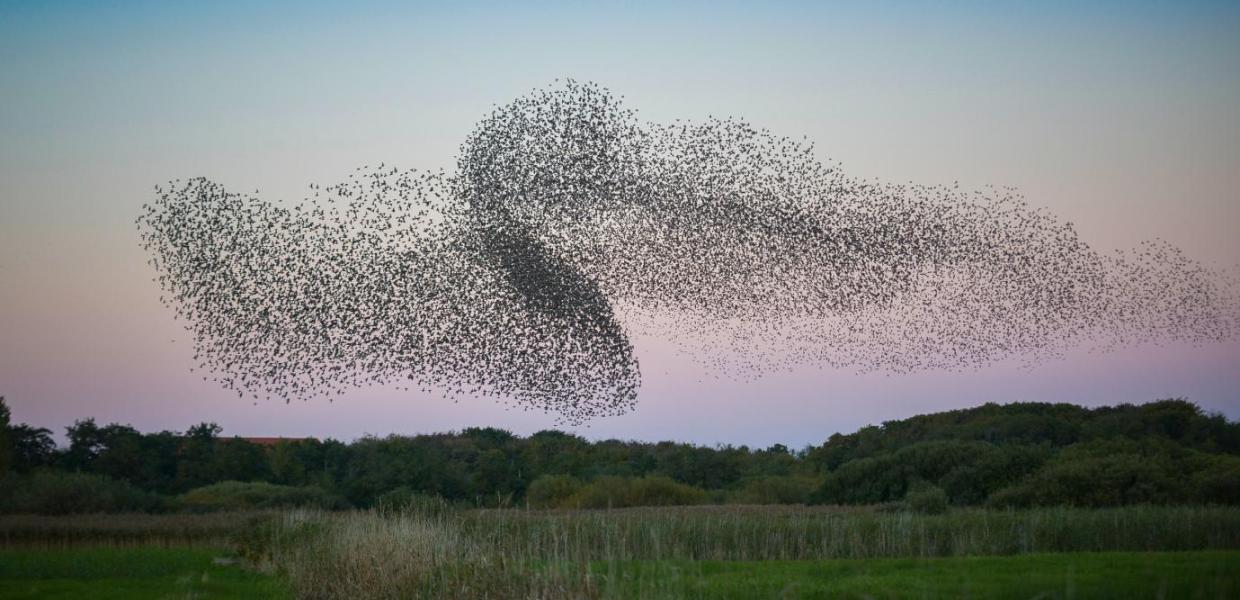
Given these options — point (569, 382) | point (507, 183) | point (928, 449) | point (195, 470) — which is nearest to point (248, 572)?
point (569, 382)

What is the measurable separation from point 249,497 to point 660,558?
31626 mm

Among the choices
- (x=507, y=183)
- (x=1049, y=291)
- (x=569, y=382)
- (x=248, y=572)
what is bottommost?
(x=248, y=572)

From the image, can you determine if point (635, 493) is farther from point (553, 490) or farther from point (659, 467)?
point (659, 467)

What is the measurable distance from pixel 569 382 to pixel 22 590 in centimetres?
1157

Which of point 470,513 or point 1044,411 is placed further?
point 1044,411

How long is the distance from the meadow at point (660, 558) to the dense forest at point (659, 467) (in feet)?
21.3

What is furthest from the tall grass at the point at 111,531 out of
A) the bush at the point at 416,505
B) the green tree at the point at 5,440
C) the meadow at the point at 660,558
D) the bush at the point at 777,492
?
the bush at the point at 777,492

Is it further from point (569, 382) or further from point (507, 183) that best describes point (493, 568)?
point (507, 183)

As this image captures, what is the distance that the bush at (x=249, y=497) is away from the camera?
46.5 m

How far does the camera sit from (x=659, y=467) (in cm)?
6325

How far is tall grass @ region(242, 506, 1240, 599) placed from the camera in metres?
19.0

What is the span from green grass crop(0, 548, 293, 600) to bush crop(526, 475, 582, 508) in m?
19.5

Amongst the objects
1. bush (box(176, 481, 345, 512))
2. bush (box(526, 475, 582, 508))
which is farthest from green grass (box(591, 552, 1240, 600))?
bush (box(176, 481, 345, 512))

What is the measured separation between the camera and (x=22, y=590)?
21.0 m
